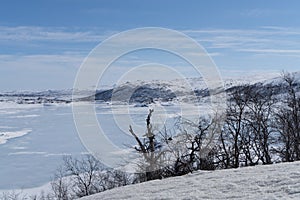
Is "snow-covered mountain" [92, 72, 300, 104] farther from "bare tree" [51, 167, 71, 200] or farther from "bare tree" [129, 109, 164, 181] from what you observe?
"bare tree" [51, 167, 71, 200]

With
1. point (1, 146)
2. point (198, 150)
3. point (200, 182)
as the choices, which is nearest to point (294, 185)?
point (200, 182)

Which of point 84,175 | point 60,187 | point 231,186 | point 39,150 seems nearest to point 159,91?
point 84,175

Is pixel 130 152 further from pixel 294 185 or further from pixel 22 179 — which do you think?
pixel 294 185

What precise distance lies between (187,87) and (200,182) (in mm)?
8023

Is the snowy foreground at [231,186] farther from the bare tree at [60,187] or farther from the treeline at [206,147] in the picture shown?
the bare tree at [60,187]

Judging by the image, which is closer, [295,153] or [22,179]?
[295,153]

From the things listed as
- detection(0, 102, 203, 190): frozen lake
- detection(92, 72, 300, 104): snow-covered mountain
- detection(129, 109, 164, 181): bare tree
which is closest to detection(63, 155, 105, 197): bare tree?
detection(0, 102, 203, 190): frozen lake

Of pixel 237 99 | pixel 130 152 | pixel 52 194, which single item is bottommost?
pixel 52 194

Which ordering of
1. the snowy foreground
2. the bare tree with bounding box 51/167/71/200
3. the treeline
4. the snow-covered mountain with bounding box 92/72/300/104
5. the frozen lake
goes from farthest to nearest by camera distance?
1. the frozen lake
2. the bare tree with bounding box 51/167/71/200
3. the treeline
4. the snow-covered mountain with bounding box 92/72/300/104
5. the snowy foreground

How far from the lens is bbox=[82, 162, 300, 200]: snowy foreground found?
5.56 m

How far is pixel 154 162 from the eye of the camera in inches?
690

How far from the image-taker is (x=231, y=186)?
20.4 ft

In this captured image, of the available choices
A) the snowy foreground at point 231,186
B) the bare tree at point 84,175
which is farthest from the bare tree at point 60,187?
the snowy foreground at point 231,186

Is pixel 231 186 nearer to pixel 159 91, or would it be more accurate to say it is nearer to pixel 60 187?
pixel 60 187
